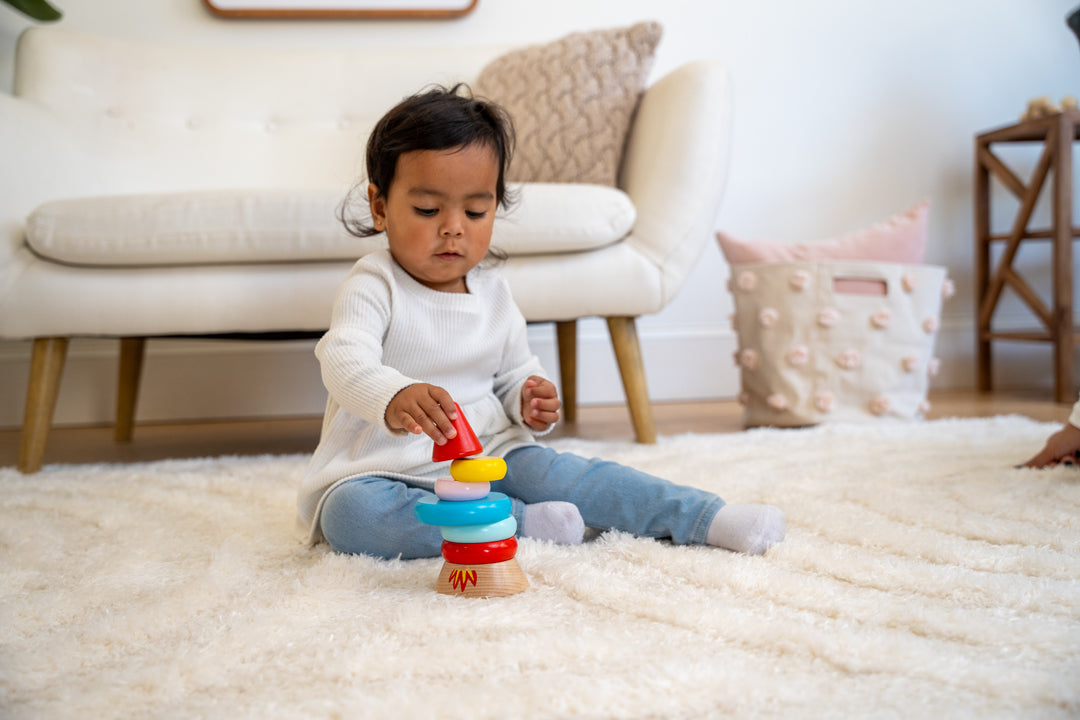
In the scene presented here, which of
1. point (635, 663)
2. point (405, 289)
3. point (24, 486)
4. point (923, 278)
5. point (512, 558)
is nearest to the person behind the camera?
point (635, 663)

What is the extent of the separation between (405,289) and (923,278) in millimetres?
1188

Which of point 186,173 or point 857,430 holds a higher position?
point 186,173

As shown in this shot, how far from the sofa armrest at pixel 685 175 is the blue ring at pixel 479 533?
82cm

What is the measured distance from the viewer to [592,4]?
2.25 metres

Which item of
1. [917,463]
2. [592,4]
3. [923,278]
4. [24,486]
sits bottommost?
[24,486]

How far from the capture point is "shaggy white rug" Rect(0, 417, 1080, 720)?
496mm

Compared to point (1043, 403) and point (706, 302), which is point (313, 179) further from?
point (1043, 403)

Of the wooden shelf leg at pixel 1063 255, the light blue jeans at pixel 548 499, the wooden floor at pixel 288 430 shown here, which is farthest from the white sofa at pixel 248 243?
the wooden shelf leg at pixel 1063 255

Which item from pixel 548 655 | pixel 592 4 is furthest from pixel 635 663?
pixel 592 4

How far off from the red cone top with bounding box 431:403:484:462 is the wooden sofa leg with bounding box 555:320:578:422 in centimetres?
112

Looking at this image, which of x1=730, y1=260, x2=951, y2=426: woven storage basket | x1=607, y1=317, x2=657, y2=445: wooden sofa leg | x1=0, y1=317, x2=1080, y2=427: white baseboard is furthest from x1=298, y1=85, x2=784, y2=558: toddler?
x1=0, y1=317, x2=1080, y2=427: white baseboard

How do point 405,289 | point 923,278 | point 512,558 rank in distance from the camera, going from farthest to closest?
1. point 923,278
2. point 405,289
3. point 512,558

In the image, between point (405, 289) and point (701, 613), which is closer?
point (701, 613)

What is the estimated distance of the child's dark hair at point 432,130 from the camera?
0.87 metres
